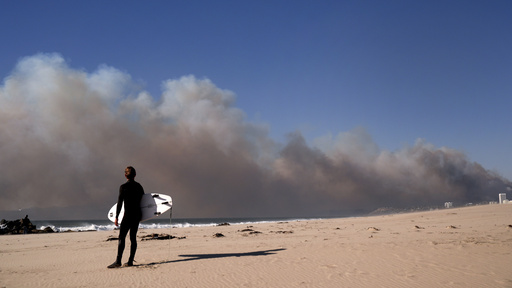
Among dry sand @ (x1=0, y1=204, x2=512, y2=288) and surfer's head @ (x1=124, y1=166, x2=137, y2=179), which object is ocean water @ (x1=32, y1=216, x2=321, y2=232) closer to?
dry sand @ (x1=0, y1=204, x2=512, y2=288)

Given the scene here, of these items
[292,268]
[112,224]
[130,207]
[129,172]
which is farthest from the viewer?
[112,224]

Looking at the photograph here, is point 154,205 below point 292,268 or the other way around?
the other way around

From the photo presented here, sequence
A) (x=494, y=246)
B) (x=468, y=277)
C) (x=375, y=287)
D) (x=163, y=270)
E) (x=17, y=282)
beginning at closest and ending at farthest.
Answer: (x=375, y=287) → (x=468, y=277) → (x=17, y=282) → (x=163, y=270) → (x=494, y=246)

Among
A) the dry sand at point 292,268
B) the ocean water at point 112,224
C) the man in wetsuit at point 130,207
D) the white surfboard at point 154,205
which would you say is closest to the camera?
the dry sand at point 292,268

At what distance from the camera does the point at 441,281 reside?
21.3 ft

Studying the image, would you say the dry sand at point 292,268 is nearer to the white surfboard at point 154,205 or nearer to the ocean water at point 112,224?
the white surfboard at point 154,205

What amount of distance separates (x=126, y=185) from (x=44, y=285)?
2.90m

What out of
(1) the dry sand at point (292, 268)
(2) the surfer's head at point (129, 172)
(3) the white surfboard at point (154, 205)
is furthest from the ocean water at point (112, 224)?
(2) the surfer's head at point (129, 172)

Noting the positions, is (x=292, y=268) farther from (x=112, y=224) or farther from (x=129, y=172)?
(x=112, y=224)

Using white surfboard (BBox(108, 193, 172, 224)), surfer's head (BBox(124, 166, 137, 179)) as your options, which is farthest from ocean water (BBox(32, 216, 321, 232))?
surfer's head (BBox(124, 166, 137, 179))

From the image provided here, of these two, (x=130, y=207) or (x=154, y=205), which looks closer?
(x=130, y=207)

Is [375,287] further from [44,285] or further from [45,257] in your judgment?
[45,257]

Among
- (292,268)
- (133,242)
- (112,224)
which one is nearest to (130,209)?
(133,242)

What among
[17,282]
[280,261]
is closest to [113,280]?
[17,282]
